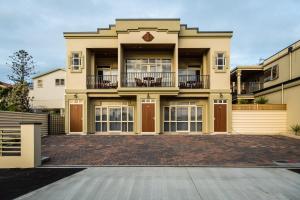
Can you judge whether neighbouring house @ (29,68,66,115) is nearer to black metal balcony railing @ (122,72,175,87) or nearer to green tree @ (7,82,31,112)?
green tree @ (7,82,31,112)

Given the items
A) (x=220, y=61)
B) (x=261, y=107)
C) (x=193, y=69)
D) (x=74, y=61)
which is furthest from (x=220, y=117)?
(x=74, y=61)

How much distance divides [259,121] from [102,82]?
45.3 feet

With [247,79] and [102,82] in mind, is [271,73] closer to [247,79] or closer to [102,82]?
[247,79]

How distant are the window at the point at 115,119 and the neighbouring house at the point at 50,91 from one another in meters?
17.3

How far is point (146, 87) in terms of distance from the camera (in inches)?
915

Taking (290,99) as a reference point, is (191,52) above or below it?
above

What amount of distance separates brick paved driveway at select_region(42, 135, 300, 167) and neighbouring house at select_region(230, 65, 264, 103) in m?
12.4

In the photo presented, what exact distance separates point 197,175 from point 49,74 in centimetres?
3545

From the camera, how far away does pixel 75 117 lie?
24.0 meters

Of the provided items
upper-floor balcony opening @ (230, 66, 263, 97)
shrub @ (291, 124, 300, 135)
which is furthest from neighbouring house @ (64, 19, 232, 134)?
upper-floor balcony opening @ (230, 66, 263, 97)

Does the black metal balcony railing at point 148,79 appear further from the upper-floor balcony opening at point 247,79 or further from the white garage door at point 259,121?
the upper-floor balcony opening at point 247,79

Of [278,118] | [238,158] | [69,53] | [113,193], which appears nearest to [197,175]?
[113,193]

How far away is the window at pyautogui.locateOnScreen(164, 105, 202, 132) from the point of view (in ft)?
80.2

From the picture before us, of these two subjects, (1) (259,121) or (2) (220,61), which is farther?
(2) (220,61)
